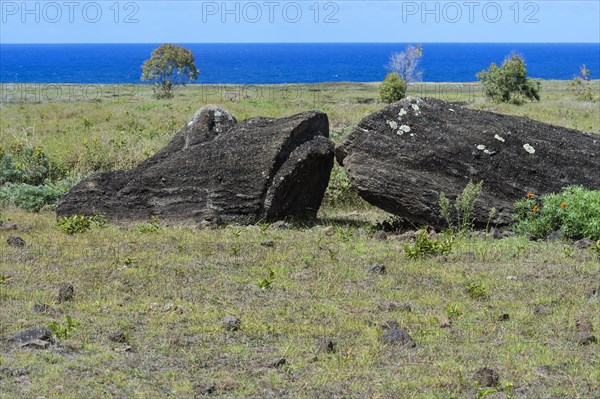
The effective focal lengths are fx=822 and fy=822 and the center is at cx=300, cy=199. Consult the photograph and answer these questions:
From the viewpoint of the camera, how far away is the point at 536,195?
1491cm

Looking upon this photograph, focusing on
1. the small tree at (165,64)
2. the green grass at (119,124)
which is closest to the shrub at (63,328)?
the green grass at (119,124)

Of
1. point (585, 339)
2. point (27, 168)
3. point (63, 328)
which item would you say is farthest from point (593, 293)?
point (27, 168)

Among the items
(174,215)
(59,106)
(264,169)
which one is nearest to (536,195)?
(264,169)

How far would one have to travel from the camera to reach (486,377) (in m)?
7.40

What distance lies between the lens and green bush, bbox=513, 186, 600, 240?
1369cm

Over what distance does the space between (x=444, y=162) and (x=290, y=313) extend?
635cm

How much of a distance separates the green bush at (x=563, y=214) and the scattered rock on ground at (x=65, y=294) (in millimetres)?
7997

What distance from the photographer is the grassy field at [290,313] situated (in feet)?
24.3

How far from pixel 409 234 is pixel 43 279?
646cm

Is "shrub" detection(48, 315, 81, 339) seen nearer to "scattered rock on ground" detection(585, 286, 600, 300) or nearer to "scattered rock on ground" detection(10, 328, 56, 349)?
"scattered rock on ground" detection(10, 328, 56, 349)

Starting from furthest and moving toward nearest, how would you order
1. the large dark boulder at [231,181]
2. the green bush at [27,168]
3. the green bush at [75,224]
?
the green bush at [27,168], the large dark boulder at [231,181], the green bush at [75,224]

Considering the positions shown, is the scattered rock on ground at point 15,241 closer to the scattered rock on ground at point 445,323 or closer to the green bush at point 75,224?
the green bush at point 75,224

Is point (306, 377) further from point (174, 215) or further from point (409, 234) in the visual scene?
point (174, 215)

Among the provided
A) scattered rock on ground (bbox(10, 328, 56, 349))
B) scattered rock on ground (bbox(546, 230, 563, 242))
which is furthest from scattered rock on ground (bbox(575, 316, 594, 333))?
scattered rock on ground (bbox(10, 328, 56, 349))
